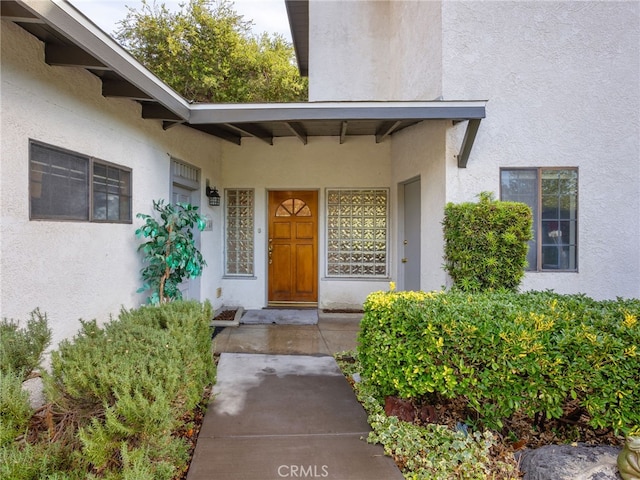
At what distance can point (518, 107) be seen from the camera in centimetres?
473

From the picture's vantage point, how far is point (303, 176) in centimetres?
732

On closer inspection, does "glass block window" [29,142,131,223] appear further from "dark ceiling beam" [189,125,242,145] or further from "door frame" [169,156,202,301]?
"dark ceiling beam" [189,125,242,145]

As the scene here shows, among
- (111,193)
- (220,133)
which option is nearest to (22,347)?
(111,193)

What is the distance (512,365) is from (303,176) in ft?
18.4

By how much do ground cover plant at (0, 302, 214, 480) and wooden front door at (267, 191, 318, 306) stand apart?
4.88 metres

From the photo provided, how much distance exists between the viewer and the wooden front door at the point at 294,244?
7.53 meters

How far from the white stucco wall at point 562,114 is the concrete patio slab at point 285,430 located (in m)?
3.01

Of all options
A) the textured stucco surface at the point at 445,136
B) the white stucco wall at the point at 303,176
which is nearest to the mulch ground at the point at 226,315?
the white stucco wall at the point at 303,176

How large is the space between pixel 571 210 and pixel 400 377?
12.3ft

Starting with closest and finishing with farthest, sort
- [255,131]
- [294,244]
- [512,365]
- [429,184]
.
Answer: [512,365]
[429,184]
[255,131]
[294,244]

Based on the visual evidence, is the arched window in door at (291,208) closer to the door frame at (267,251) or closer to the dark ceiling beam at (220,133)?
the door frame at (267,251)

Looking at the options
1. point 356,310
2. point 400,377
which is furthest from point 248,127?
point 400,377

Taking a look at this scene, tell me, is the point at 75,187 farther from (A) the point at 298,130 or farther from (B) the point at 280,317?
(B) the point at 280,317

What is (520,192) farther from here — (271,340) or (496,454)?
(271,340)
